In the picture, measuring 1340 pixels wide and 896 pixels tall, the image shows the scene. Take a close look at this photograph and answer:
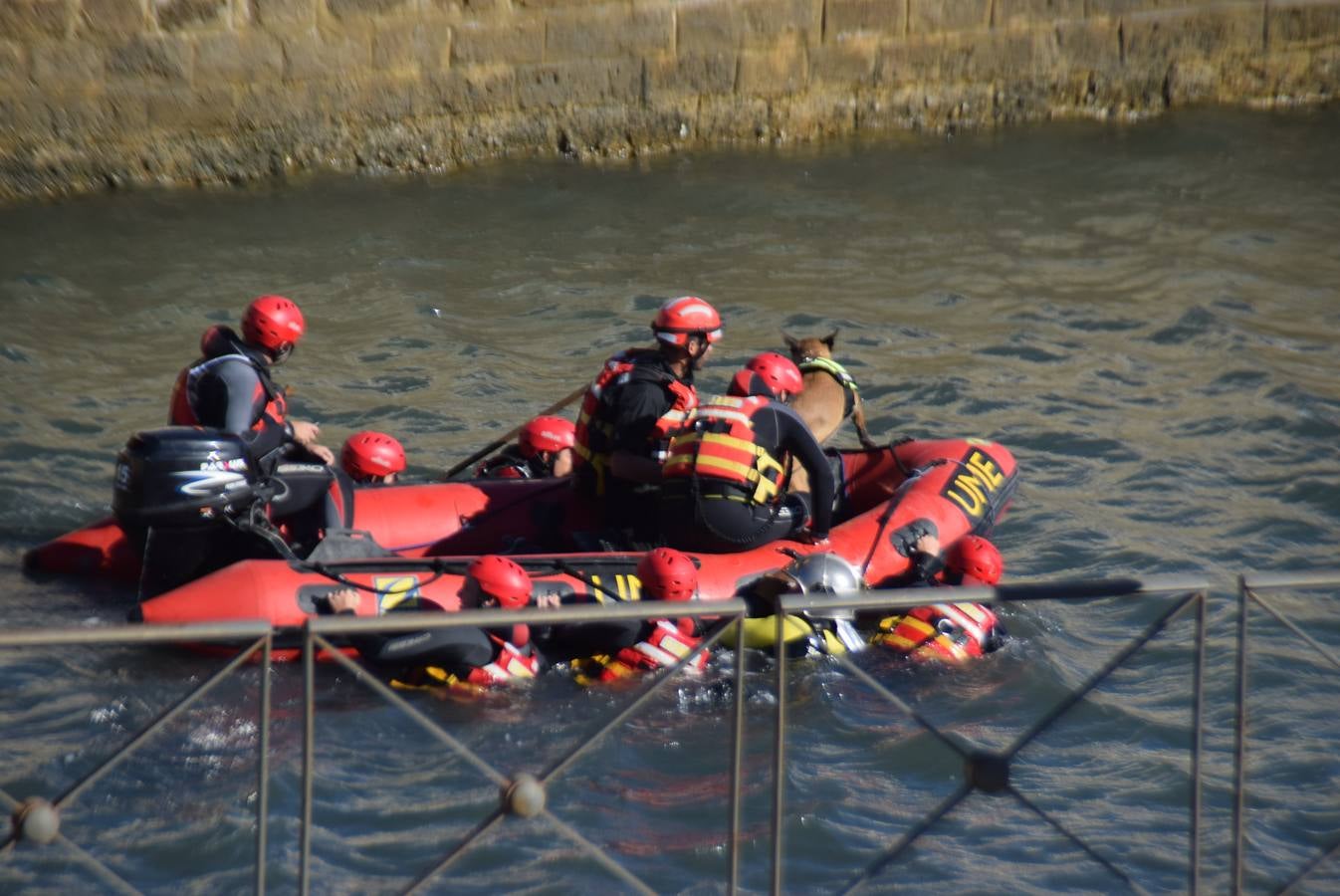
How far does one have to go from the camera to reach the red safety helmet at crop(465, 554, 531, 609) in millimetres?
6816

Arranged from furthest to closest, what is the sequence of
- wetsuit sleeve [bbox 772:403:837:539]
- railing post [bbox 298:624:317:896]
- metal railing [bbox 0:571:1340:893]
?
wetsuit sleeve [bbox 772:403:837:539] → railing post [bbox 298:624:317:896] → metal railing [bbox 0:571:1340:893]

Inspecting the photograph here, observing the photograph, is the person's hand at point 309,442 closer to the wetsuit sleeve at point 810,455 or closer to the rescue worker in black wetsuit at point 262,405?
the rescue worker in black wetsuit at point 262,405

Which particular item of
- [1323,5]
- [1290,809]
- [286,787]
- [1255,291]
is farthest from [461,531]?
[1323,5]

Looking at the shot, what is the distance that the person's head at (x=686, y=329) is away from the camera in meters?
7.83

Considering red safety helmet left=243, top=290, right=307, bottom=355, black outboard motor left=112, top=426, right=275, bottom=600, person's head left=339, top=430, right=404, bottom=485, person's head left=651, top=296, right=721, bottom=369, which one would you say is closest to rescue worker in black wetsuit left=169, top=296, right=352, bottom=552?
red safety helmet left=243, top=290, right=307, bottom=355

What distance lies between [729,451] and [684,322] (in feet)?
2.39

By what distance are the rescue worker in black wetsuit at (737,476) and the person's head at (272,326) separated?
179cm

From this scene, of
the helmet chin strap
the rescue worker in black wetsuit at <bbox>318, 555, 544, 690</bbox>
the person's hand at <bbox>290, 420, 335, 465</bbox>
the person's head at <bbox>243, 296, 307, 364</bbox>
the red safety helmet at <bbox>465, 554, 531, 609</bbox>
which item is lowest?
the rescue worker in black wetsuit at <bbox>318, 555, 544, 690</bbox>

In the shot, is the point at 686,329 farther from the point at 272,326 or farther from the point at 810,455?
the point at 272,326

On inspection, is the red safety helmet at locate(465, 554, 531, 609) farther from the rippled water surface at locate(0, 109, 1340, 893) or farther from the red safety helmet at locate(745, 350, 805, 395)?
the red safety helmet at locate(745, 350, 805, 395)

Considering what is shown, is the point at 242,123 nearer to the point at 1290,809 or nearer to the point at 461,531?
the point at 461,531

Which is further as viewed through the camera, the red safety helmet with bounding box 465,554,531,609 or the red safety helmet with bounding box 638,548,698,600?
the red safety helmet with bounding box 638,548,698,600

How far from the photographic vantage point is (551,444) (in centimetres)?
885

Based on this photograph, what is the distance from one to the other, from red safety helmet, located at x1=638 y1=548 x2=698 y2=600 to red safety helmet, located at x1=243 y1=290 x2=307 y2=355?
1945 mm
